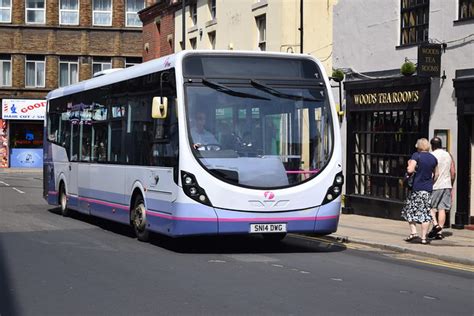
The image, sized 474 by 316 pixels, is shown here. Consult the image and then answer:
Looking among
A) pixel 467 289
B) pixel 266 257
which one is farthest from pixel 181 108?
pixel 467 289

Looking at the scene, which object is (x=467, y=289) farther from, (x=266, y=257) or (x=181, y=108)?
(x=181, y=108)

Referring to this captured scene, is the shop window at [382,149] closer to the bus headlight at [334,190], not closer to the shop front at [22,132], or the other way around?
the bus headlight at [334,190]

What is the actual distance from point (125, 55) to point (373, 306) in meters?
47.9

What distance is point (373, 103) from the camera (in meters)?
20.0

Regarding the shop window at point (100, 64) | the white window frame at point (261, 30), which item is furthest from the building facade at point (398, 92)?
the shop window at point (100, 64)

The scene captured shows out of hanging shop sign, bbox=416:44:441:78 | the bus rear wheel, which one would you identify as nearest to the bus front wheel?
the bus rear wheel

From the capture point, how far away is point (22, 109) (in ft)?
174

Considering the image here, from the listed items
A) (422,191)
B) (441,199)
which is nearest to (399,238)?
(441,199)

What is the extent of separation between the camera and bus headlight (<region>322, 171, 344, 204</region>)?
1284cm

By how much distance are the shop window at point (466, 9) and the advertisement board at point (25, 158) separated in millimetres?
41068

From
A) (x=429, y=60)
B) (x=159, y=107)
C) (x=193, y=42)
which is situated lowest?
(x=159, y=107)

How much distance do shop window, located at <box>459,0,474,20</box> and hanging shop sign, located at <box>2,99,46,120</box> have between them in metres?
39.1

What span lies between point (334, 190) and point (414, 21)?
7.37 metres

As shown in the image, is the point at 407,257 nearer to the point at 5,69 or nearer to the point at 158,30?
the point at 158,30
